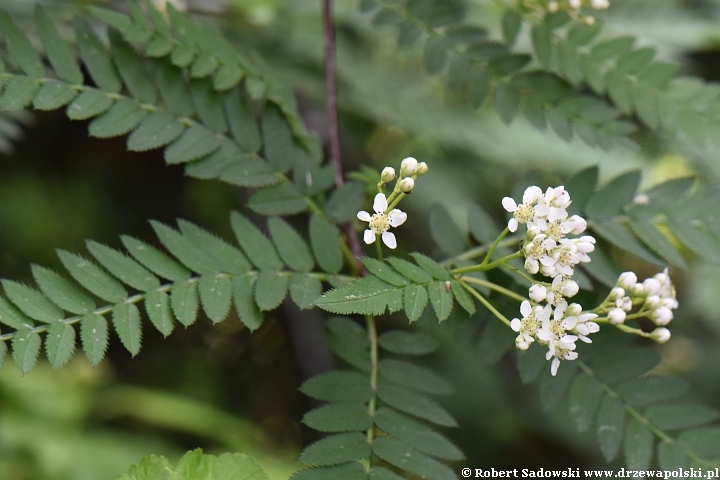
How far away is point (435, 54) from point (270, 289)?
858mm

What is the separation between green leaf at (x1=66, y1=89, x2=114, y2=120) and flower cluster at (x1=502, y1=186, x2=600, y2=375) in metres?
0.92

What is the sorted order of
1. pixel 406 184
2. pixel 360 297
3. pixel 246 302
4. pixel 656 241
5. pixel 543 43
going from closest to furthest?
pixel 360 297 → pixel 406 184 → pixel 246 302 → pixel 656 241 → pixel 543 43

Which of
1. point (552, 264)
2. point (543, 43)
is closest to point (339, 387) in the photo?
point (552, 264)

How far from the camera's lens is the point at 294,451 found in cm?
311

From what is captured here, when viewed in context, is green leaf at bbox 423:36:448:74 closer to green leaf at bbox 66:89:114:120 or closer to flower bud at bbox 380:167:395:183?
flower bud at bbox 380:167:395:183

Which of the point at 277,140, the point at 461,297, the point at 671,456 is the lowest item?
the point at 671,456

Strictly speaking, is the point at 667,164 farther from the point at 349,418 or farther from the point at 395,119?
the point at 349,418

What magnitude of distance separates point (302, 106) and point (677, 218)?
61.5 inches

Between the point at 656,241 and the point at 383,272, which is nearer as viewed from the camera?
the point at 383,272

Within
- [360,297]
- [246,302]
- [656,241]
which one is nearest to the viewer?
[360,297]

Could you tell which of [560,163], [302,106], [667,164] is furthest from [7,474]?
[667,164]

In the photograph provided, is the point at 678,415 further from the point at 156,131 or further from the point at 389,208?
the point at 156,131

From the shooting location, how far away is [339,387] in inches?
53.5

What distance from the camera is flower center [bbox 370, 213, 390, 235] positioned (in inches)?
47.7
